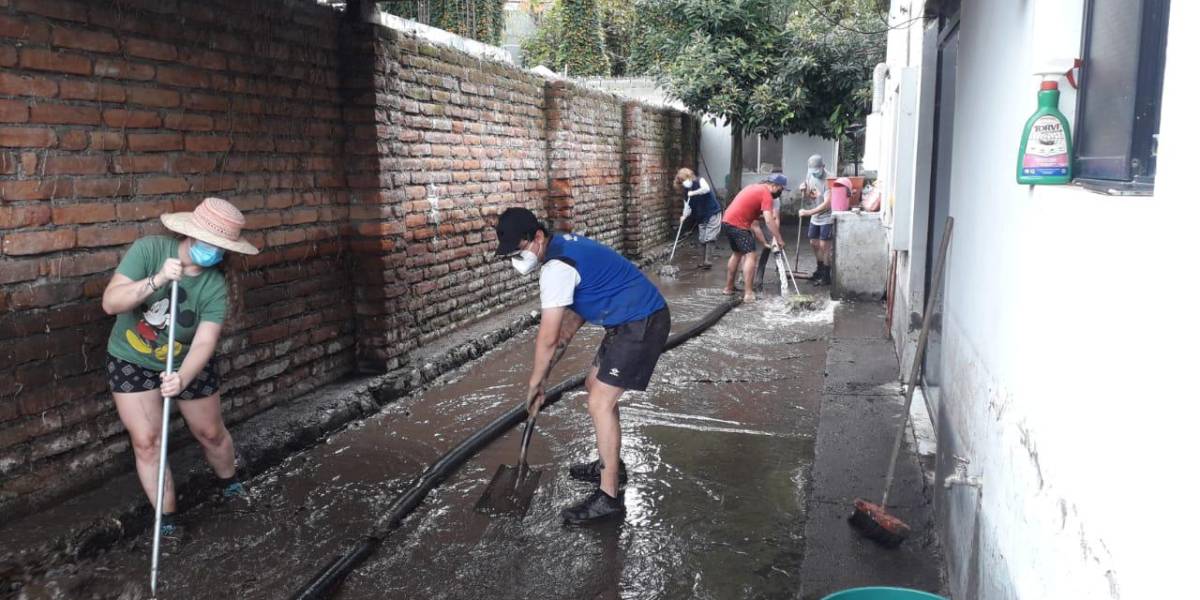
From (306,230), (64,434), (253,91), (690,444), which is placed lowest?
(690,444)

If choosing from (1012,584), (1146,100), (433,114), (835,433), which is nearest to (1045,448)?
(1012,584)

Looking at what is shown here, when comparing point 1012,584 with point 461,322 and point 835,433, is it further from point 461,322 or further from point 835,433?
point 461,322

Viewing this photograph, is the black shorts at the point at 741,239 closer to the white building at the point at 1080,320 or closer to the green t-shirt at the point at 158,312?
the white building at the point at 1080,320

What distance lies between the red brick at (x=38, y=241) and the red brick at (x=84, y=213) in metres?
0.05

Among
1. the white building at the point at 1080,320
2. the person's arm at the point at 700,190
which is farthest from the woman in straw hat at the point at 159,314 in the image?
the person's arm at the point at 700,190

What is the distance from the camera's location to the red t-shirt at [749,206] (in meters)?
10.1

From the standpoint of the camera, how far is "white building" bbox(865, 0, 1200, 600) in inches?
53.4

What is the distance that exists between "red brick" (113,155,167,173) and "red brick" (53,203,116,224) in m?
0.21

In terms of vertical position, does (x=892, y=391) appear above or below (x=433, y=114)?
below

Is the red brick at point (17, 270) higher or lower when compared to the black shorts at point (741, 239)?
higher

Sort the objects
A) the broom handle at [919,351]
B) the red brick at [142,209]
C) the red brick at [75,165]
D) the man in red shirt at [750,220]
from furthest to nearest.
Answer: the man in red shirt at [750,220]
the red brick at [142,209]
the broom handle at [919,351]
the red brick at [75,165]

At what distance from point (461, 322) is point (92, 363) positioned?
385 cm

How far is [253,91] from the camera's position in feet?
17.0

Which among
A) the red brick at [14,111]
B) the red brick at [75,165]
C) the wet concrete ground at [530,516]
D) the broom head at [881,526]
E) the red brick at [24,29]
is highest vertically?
the red brick at [24,29]
